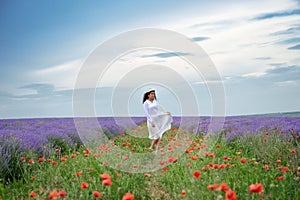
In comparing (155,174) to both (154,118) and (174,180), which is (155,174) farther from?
(154,118)

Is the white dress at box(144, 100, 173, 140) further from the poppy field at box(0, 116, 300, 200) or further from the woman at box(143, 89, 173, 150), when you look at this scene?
the poppy field at box(0, 116, 300, 200)

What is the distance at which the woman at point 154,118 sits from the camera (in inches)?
335

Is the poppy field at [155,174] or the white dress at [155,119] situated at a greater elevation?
the white dress at [155,119]

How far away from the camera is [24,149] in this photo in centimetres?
582

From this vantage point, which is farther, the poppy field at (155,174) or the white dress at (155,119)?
the white dress at (155,119)

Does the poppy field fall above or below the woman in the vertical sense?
below

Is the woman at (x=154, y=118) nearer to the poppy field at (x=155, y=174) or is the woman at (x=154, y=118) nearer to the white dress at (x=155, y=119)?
the white dress at (x=155, y=119)

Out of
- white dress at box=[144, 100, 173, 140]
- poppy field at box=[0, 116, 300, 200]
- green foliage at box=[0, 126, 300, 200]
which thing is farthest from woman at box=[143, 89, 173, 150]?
green foliage at box=[0, 126, 300, 200]

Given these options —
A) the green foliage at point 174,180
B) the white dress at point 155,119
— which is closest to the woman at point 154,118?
the white dress at point 155,119

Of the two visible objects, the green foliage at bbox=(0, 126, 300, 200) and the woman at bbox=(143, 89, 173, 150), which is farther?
the woman at bbox=(143, 89, 173, 150)

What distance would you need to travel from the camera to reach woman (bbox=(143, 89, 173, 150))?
8.51m

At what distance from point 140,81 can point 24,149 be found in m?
2.47

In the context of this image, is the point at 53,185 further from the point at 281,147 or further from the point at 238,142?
the point at 238,142

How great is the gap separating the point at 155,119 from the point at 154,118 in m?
0.05
